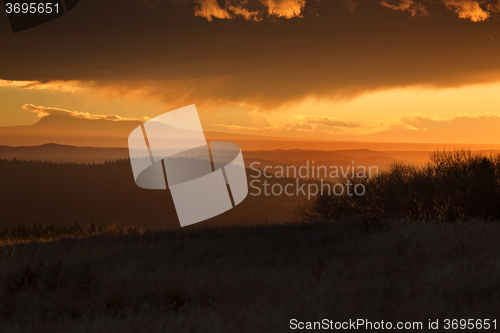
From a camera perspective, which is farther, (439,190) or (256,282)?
(439,190)

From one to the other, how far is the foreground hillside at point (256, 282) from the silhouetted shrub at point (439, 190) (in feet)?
38.2

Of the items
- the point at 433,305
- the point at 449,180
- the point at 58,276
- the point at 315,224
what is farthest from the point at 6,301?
the point at 449,180

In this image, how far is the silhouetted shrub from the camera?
2559 cm

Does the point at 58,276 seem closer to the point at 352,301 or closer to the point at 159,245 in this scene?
the point at 159,245

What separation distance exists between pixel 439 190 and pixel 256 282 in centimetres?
2382

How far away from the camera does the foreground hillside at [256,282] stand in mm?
→ 6309

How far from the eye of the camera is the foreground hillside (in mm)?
6309

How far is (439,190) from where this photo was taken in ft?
90.5

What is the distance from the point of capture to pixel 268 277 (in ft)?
A: 29.4

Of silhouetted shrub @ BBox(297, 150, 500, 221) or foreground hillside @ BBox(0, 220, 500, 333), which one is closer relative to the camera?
foreground hillside @ BBox(0, 220, 500, 333)

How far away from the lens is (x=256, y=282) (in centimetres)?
849

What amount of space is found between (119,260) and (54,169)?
205 metres

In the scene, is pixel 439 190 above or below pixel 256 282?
below

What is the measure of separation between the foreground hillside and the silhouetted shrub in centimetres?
1165
